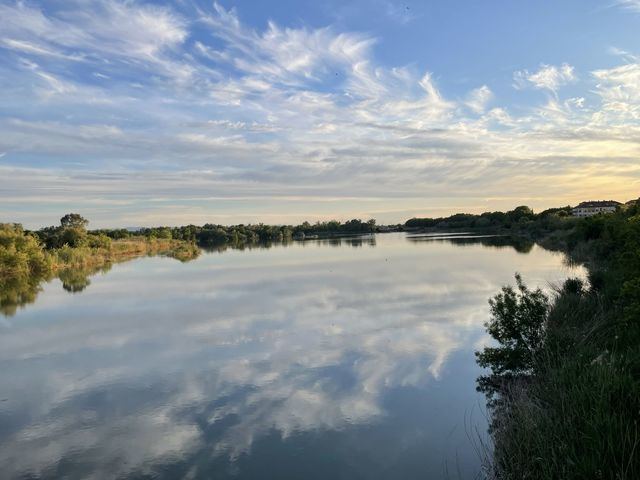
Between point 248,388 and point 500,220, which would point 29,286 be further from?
point 500,220

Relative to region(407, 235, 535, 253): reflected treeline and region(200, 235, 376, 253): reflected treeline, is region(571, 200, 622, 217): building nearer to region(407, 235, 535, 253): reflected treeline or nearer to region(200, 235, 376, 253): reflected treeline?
region(407, 235, 535, 253): reflected treeline

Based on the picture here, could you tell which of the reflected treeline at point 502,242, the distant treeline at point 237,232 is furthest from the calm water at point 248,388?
the distant treeline at point 237,232

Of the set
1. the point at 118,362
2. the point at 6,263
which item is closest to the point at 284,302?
the point at 118,362

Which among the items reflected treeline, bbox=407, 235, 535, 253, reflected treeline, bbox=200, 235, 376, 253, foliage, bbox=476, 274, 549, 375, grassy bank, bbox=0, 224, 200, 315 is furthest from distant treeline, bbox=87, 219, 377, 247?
foliage, bbox=476, 274, 549, 375

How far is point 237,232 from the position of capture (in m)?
112

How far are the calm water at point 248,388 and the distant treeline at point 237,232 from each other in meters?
69.6

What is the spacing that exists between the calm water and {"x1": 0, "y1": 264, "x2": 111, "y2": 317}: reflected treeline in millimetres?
2513

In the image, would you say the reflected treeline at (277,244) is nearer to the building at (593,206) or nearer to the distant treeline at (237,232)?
the distant treeline at (237,232)

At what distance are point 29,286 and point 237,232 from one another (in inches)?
3196

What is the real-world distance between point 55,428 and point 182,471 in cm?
305

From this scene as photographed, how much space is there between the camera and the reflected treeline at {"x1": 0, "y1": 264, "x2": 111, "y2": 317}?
23.5 metres

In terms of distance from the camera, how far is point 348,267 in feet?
118

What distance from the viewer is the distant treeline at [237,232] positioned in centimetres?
9194

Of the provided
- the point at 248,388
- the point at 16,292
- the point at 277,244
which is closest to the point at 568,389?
the point at 248,388
